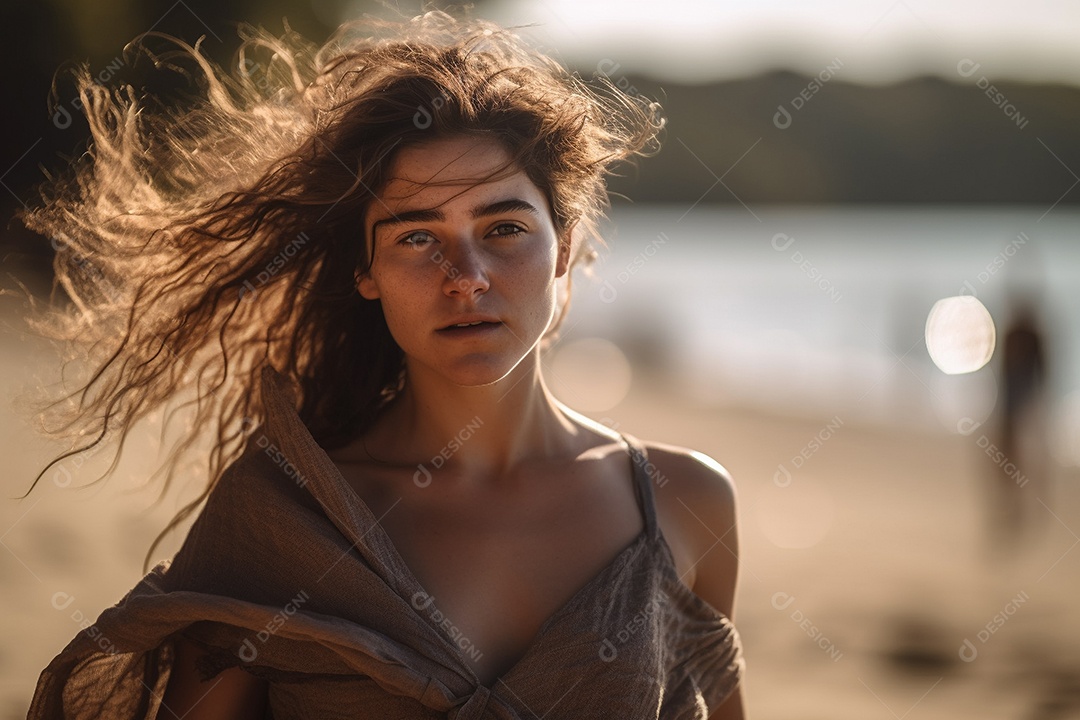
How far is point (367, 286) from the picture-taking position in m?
2.49

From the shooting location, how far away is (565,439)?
2.66m

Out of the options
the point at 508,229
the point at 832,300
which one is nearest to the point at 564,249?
the point at 508,229

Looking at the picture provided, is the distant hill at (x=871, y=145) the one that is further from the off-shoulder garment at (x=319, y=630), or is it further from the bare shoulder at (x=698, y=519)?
the off-shoulder garment at (x=319, y=630)

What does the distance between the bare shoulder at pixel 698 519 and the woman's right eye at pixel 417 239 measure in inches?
28.9

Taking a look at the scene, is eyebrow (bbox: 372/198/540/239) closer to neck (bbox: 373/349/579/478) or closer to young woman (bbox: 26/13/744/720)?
young woman (bbox: 26/13/744/720)

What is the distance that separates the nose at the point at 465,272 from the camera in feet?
7.40

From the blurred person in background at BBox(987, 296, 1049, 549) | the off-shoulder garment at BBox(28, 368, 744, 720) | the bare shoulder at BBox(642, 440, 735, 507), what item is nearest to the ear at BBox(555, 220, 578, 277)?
the bare shoulder at BBox(642, 440, 735, 507)

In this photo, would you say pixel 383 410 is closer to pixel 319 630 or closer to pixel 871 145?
pixel 319 630

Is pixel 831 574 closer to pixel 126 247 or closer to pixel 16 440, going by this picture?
pixel 16 440

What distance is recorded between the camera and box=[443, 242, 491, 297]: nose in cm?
226

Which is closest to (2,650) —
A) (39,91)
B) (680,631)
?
(680,631)

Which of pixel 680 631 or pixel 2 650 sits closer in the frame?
pixel 680 631

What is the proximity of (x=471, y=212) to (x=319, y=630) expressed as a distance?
0.87 metres

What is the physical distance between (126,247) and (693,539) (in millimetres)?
1459
